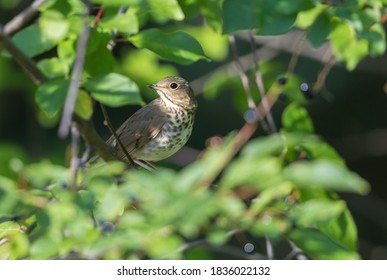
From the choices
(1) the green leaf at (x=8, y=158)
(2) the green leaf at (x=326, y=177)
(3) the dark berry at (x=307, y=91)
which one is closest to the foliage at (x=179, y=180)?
(2) the green leaf at (x=326, y=177)

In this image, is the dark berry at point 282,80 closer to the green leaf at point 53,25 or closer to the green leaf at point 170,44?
the green leaf at point 170,44

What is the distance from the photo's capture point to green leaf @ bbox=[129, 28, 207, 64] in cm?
227

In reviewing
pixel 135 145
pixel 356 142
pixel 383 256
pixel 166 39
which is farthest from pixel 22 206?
pixel 356 142

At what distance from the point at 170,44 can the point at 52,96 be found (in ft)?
1.59

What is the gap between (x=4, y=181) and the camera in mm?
1628

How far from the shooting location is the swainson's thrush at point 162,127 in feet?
10.5

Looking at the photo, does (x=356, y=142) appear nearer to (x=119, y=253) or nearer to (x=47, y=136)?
(x=47, y=136)

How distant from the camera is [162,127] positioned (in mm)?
3236

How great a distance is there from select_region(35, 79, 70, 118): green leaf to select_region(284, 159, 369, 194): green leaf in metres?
0.73

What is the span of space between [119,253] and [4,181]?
→ 0.93 feet

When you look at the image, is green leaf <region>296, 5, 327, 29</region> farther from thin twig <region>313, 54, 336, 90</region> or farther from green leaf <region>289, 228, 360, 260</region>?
green leaf <region>289, 228, 360, 260</region>

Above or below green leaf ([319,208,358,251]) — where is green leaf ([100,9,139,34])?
above

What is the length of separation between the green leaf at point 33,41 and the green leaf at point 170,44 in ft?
0.97

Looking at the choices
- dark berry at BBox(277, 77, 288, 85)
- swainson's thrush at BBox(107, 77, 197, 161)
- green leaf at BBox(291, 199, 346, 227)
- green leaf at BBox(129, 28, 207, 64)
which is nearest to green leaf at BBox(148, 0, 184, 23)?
green leaf at BBox(129, 28, 207, 64)
